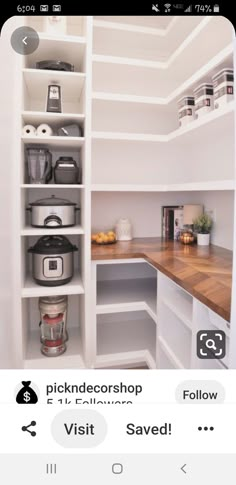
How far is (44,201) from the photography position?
1.11 meters

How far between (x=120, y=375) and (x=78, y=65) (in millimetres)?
1230

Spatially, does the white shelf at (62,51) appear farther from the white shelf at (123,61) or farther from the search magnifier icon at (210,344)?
the search magnifier icon at (210,344)

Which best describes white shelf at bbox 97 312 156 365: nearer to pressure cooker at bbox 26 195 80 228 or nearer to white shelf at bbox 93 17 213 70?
pressure cooker at bbox 26 195 80 228

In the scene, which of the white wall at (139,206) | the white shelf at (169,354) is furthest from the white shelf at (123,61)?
the white shelf at (169,354)

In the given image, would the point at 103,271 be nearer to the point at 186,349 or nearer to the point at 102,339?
the point at 102,339

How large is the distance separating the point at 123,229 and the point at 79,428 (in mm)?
1152

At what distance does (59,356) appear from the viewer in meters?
1.16

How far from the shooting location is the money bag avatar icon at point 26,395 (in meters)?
0.32

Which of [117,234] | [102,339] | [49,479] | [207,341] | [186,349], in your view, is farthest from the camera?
[117,234]

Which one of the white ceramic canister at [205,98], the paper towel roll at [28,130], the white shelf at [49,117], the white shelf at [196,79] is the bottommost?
the paper towel roll at [28,130]

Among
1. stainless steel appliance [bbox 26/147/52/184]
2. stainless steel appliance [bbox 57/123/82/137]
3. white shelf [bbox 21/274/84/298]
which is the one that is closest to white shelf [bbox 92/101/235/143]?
stainless steel appliance [bbox 57/123/82/137]

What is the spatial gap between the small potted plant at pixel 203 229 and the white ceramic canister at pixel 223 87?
56cm

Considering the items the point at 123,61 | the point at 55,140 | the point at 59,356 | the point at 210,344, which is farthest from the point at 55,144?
the point at 210,344

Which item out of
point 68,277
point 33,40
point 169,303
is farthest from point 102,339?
point 33,40
